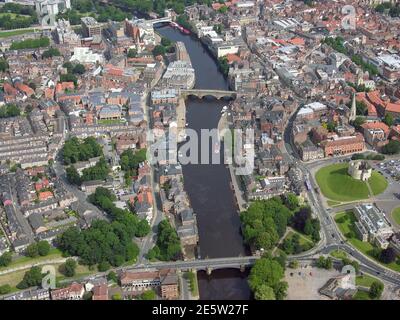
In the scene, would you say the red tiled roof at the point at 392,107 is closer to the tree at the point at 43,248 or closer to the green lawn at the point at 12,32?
the tree at the point at 43,248

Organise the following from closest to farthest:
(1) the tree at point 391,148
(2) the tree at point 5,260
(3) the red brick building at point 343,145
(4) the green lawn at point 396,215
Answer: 1. (2) the tree at point 5,260
2. (4) the green lawn at point 396,215
3. (1) the tree at point 391,148
4. (3) the red brick building at point 343,145

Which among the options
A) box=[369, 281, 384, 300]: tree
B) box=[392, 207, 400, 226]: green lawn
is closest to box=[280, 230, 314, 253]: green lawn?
box=[369, 281, 384, 300]: tree

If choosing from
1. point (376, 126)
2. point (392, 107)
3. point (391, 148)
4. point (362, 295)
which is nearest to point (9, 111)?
point (376, 126)

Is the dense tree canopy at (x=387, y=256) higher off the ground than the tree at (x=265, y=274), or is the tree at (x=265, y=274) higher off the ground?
the tree at (x=265, y=274)

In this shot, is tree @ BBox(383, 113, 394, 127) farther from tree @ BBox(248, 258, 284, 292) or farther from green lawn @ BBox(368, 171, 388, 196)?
tree @ BBox(248, 258, 284, 292)

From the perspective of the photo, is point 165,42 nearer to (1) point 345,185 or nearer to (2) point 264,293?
(1) point 345,185

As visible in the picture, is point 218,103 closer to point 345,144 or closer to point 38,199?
point 345,144

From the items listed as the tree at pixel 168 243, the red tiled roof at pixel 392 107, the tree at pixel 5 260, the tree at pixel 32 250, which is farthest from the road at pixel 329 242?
the tree at pixel 5 260
